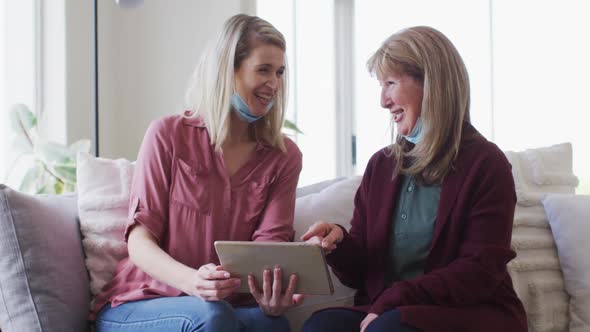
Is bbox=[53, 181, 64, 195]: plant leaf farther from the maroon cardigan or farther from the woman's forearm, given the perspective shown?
the maroon cardigan

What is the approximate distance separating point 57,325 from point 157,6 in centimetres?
208

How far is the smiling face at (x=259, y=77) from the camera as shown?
1.80 metres

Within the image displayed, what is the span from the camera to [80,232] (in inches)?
69.5

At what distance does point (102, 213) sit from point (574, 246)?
49.4 inches

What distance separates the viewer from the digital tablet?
55.9 inches

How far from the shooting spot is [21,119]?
2.52m

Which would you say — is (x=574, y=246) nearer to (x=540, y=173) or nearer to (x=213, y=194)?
(x=540, y=173)

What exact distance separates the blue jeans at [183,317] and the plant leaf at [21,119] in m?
1.09

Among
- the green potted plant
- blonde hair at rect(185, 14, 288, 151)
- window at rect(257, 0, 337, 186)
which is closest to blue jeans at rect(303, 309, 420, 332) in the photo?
blonde hair at rect(185, 14, 288, 151)

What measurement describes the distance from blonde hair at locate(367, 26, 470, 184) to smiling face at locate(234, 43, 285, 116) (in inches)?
11.5

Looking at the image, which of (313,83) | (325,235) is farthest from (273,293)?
(313,83)

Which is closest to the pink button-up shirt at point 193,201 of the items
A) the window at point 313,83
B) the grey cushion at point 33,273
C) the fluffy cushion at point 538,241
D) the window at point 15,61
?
the grey cushion at point 33,273

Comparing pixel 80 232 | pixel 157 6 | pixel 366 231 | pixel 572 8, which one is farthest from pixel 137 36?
pixel 572 8

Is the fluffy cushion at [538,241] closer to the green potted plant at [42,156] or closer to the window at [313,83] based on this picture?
the green potted plant at [42,156]
